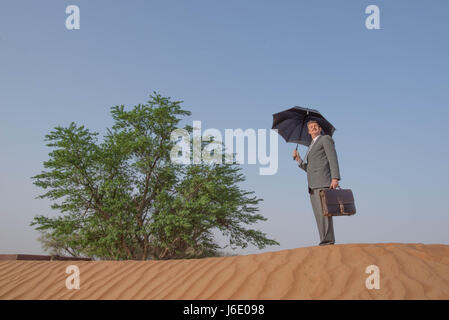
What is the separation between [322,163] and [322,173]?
0.52ft

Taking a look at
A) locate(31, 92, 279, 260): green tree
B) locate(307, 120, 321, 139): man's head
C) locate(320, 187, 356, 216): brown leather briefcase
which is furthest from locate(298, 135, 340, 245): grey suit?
locate(31, 92, 279, 260): green tree

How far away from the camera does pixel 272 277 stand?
14.1 ft

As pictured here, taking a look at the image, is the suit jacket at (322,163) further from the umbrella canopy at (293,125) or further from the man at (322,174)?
the umbrella canopy at (293,125)

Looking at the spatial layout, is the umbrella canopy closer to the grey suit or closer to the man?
the man

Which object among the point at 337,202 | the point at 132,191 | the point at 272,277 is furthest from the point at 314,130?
the point at 132,191

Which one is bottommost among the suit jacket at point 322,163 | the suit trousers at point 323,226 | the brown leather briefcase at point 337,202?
the suit trousers at point 323,226

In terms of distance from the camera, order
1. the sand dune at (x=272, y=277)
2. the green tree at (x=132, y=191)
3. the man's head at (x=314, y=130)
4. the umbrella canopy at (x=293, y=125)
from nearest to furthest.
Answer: the sand dune at (x=272, y=277) < the man's head at (x=314, y=130) < the umbrella canopy at (x=293, y=125) < the green tree at (x=132, y=191)

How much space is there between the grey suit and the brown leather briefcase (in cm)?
28

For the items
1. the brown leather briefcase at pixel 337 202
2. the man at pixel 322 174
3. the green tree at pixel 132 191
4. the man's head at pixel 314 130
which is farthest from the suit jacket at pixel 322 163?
the green tree at pixel 132 191

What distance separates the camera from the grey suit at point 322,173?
18.3 ft
